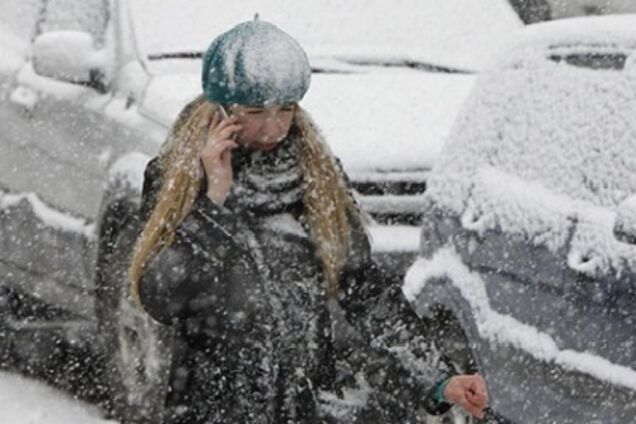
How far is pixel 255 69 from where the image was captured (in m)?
3.78

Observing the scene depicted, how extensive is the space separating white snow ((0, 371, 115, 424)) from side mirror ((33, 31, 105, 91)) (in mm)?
1211

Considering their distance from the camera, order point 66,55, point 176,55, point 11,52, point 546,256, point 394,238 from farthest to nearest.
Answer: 1. point 11,52
2. point 176,55
3. point 66,55
4. point 394,238
5. point 546,256

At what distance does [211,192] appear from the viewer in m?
3.75

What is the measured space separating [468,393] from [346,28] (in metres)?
3.86

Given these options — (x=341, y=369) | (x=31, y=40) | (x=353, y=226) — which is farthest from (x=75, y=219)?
(x=353, y=226)

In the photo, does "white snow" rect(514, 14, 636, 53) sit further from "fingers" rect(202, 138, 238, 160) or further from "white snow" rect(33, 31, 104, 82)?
"white snow" rect(33, 31, 104, 82)

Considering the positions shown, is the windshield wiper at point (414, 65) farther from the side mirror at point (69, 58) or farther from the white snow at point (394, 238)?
the white snow at point (394, 238)

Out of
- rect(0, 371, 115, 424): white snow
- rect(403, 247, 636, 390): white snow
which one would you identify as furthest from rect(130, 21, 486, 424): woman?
rect(0, 371, 115, 424): white snow

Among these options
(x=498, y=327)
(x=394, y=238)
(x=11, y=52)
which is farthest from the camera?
(x=11, y=52)

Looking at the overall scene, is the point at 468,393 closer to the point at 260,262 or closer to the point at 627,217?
the point at 260,262

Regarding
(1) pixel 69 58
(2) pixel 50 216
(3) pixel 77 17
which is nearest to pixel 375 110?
(1) pixel 69 58

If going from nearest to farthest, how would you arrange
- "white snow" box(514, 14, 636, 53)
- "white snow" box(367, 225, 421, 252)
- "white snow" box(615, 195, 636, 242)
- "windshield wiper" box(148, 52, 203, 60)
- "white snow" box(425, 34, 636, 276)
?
"white snow" box(615, 195, 636, 242)
"white snow" box(425, 34, 636, 276)
"white snow" box(514, 14, 636, 53)
"white snow" box(367, 225, 421, 252)
"windshield wiper" box(148, 52, 203, 60)

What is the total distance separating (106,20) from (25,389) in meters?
1.49

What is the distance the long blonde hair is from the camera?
3.69 meters
